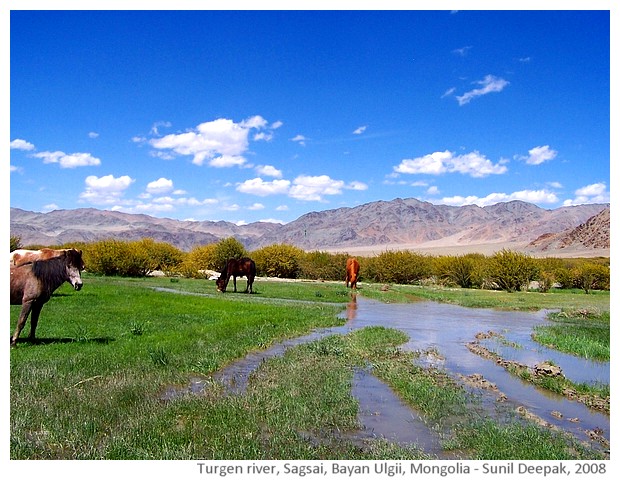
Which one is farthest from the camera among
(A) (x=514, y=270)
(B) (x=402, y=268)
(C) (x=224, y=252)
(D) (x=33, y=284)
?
(C) (x=224, y=252)

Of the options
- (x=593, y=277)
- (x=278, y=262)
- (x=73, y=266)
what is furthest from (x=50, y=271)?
(x=593, y=277)

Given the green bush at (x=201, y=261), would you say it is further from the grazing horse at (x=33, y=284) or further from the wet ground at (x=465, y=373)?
the grazing horse at (x=33, y=284)

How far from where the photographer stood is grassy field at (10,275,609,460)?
6027 mm

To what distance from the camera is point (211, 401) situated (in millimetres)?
7715

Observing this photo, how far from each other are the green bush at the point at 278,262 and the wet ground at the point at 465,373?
34922 mm

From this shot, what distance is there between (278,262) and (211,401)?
49.0 m

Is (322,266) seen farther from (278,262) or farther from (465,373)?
(465,373)

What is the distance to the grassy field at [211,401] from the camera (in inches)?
237

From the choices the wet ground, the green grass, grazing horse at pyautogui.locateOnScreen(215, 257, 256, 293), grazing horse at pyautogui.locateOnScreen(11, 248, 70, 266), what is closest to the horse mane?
grazing horse at pyautogui.locateOnScreen(11, 248, 70, 266)

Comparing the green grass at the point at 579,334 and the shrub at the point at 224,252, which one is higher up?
the shrub at the point at 224,252

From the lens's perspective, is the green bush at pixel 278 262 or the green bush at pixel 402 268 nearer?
the green bush at pixel 402 268

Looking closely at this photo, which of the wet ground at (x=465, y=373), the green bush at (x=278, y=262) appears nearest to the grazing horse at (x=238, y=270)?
the wet ground at (x=465, y=373)
